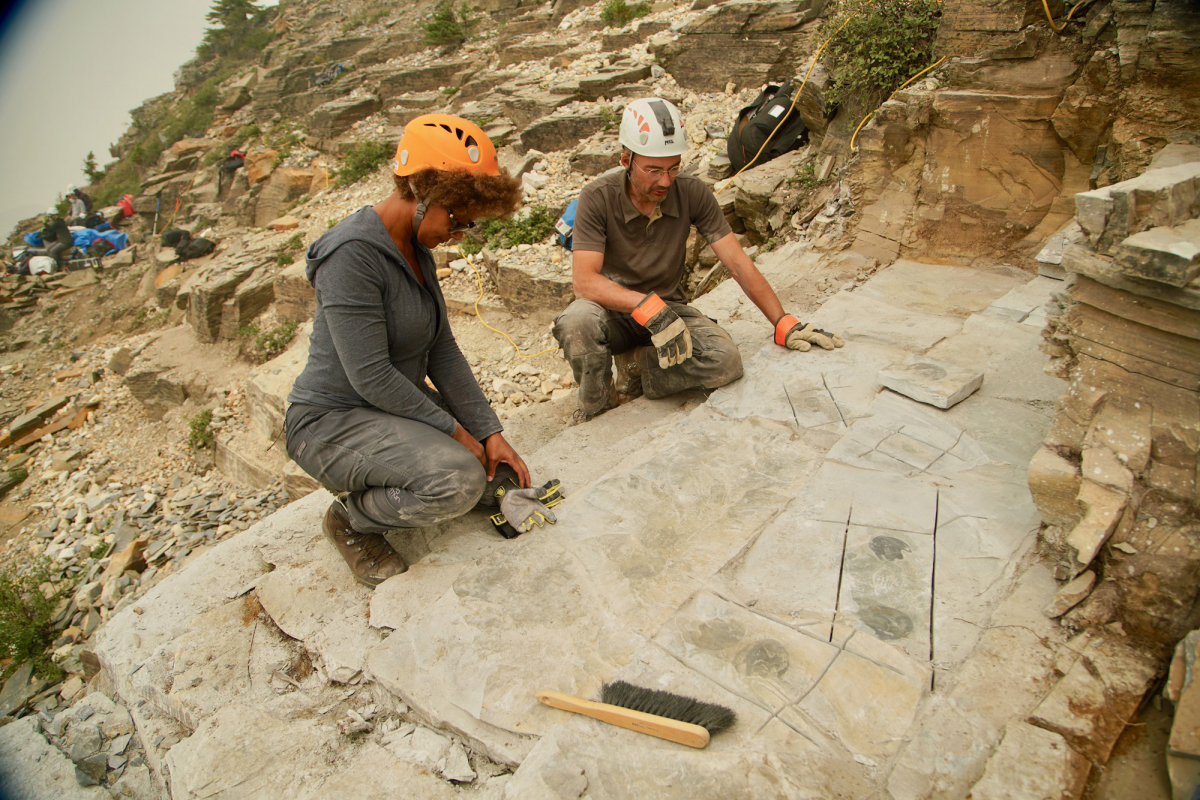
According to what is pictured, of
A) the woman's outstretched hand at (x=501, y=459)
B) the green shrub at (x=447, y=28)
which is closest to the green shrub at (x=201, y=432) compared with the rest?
the woman's outstretched hand at (x=501, y=459)

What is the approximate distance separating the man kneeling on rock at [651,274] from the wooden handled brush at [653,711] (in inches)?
66.1

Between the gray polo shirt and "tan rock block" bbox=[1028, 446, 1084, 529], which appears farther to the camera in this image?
the gray polo shirt

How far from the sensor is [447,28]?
16016mm

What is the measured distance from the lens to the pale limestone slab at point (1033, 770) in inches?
48.3

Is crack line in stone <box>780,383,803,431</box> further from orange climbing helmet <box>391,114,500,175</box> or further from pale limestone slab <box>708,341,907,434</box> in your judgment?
orange climbing helmet <box>391,114,500,175</box>

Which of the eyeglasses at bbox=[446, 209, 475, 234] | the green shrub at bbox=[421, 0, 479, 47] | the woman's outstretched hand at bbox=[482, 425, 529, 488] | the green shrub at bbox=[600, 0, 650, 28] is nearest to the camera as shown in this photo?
the eyeglasses at bbox=[446, 209, 475, 234]

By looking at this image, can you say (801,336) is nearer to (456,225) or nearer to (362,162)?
(456,225)

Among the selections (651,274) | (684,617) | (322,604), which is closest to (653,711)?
(684,617)

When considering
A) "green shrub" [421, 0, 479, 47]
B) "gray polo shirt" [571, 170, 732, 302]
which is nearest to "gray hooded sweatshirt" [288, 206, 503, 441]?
"gray polo shirt" [571, 170, 732, 302]

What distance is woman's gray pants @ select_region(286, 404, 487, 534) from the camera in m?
2.22

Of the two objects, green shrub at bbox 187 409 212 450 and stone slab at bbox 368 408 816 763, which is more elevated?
stone slab at bbox 368 408 816 763

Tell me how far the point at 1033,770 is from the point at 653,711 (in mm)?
797

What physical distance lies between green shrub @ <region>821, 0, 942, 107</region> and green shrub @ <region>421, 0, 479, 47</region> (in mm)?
14122

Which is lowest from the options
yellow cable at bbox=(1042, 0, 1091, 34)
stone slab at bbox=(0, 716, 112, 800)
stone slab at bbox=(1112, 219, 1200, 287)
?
stone slab at bbox=(0, 716, 112, 800)
